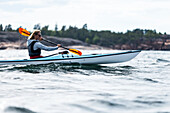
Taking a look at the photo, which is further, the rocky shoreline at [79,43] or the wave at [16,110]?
the rocky shoreline at [79,43]

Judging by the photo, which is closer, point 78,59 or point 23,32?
point 78,59

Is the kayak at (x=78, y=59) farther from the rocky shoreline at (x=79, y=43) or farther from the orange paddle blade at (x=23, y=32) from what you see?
the rocky shoreline at (x=79, y=43)

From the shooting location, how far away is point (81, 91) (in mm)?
4332

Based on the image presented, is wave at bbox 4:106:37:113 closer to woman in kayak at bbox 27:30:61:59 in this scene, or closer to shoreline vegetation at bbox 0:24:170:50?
→ woman in kayak at bbox 27:30:61:59

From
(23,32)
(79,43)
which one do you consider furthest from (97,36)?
(23,32)

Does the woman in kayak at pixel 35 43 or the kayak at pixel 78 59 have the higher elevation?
the woman in kayak at pixel 35 43

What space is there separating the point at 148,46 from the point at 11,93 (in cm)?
10106

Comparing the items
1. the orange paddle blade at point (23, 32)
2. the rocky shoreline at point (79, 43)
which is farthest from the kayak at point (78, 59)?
the rocky shoreline at point (79, 43)

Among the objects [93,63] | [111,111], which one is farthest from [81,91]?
[93,63]

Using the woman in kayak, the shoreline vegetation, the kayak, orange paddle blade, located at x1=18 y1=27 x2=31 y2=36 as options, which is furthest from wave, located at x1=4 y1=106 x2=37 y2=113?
the shoreline vegetation

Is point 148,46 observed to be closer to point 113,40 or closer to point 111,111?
point 113,40

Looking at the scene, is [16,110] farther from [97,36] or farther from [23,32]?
[97,36]

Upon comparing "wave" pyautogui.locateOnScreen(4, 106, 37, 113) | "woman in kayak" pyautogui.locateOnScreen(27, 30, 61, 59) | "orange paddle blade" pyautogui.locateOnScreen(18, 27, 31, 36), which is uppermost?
"orange paddle blade" pyautogui.locateOnScreen(18, 27, 31, 36)

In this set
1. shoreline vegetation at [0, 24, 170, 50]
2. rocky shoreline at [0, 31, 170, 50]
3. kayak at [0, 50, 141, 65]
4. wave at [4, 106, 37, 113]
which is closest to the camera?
wave at [4, 106, 37, 113]
